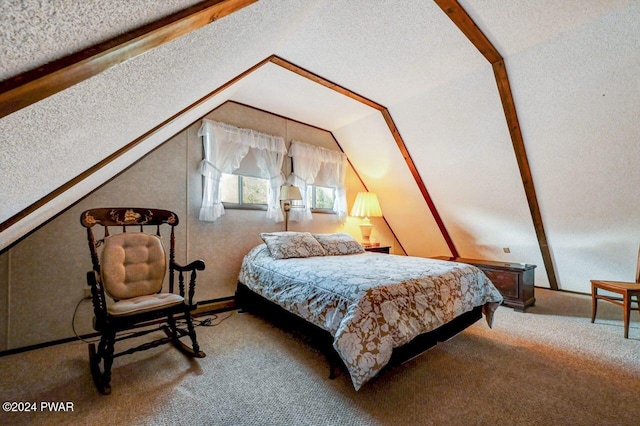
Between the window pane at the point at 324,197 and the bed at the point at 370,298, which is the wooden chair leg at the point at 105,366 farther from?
the window pane at the point at 324,197

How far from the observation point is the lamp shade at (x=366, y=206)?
4527 millimetres

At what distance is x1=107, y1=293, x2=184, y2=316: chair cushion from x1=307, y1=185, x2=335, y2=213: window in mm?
2503

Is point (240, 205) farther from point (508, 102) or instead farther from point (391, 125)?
point (508, 102)

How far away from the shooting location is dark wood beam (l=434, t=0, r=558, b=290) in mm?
2002

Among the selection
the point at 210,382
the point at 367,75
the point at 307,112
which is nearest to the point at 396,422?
the point at 210,382

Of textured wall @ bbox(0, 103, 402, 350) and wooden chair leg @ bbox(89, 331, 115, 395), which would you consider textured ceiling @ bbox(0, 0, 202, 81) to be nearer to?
wooden chair leg @ bbox(89, 331, 115, 395)

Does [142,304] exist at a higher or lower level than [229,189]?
lower

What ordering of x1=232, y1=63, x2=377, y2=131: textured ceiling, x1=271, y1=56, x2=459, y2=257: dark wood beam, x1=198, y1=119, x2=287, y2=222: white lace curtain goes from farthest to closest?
x1=198, y1=119, x2=287, y2=222: white lace curtain → x1=232, y1=63, x2=377, y2=131: textured ceiling → x1=271, y1=56, x2=459, y2=257: dark wood beam

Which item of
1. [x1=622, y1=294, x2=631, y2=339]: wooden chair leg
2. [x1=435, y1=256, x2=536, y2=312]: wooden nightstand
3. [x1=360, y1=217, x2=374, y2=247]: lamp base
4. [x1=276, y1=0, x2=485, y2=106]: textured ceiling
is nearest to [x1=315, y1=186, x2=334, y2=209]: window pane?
[x1=360, y1=217, x2=374, y2=247]: lamp base

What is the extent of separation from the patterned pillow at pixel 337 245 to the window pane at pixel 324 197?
0.96 metres

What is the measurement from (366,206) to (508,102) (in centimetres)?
240

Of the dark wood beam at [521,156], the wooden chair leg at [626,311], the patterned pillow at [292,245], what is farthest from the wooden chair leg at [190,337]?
the wooden chair leg at [626,311]

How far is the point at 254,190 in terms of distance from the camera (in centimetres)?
367

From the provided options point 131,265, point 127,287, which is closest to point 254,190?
point 131,265
